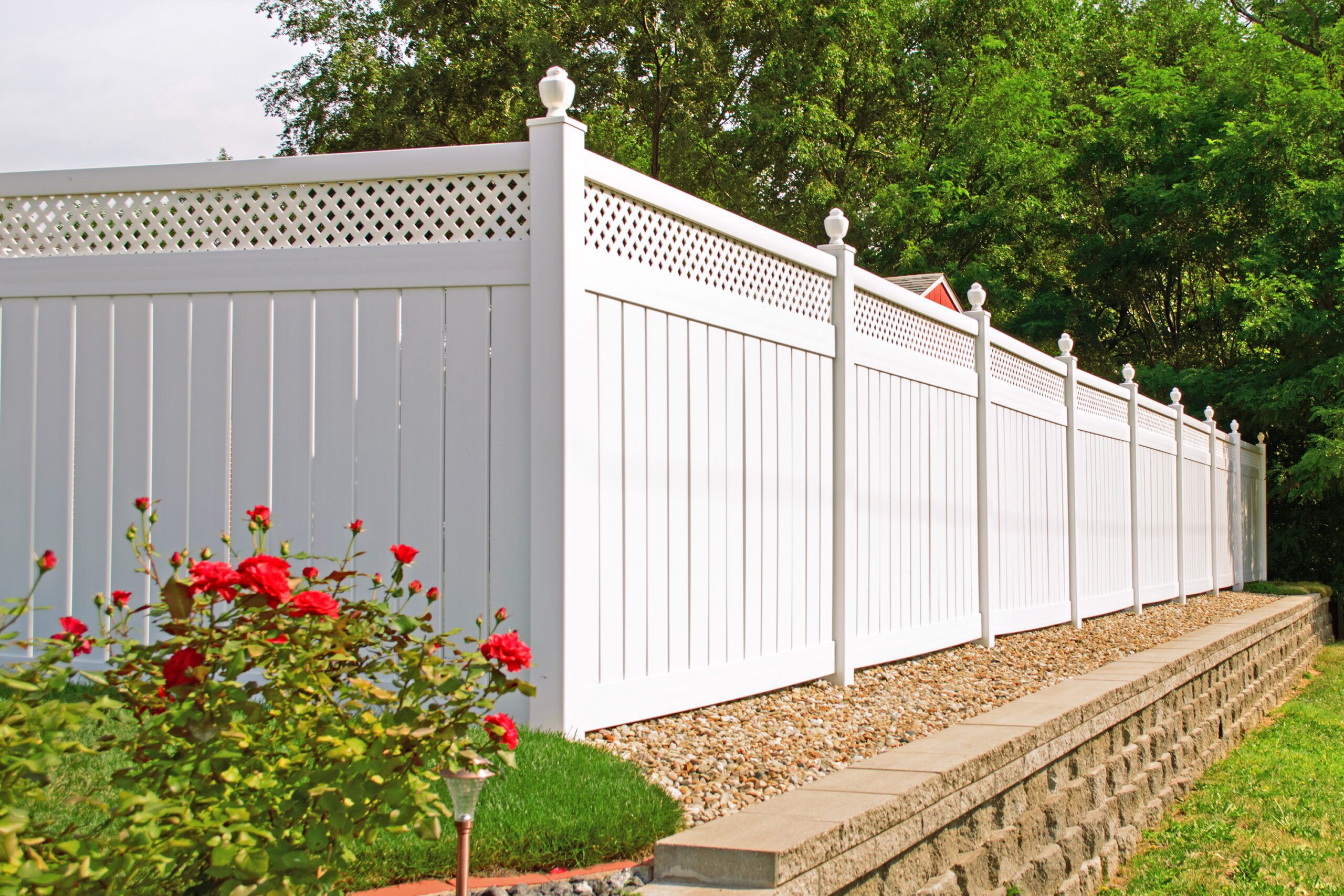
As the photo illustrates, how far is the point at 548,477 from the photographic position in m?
4.05

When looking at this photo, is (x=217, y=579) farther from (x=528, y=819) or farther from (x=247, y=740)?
(x=528, y=819)

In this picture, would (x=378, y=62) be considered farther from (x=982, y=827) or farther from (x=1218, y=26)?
(x=982, y=827)

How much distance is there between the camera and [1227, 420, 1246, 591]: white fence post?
1595cm

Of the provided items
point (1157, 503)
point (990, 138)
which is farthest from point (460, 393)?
point (990, 138)

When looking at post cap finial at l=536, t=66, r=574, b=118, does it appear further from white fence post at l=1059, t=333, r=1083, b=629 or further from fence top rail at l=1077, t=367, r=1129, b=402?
fence top rail at l=1077, t=367, r=1129, b=402

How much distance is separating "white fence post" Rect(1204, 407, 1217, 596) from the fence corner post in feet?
41.0

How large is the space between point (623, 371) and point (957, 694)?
2.58 metres

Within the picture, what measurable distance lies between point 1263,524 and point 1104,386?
9.14m

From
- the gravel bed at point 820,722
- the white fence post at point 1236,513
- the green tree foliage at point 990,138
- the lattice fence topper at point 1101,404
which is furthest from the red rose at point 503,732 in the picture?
the green tree foliage at point 990,138

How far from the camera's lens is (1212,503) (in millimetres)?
14930

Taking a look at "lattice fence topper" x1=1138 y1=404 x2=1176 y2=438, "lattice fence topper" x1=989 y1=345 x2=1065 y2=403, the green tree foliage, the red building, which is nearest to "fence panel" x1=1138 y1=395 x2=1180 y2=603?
"lattice fence topper" x1=1138 y1=404 x2=1176 y2=438

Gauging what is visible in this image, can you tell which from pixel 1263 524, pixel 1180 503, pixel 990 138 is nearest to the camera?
pixel 1180 503

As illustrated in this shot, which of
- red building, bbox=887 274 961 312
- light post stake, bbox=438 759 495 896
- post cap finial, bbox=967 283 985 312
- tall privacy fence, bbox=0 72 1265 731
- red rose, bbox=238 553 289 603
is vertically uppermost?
red building, bbox=887 274 961 312

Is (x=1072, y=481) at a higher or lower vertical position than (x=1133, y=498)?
higher
